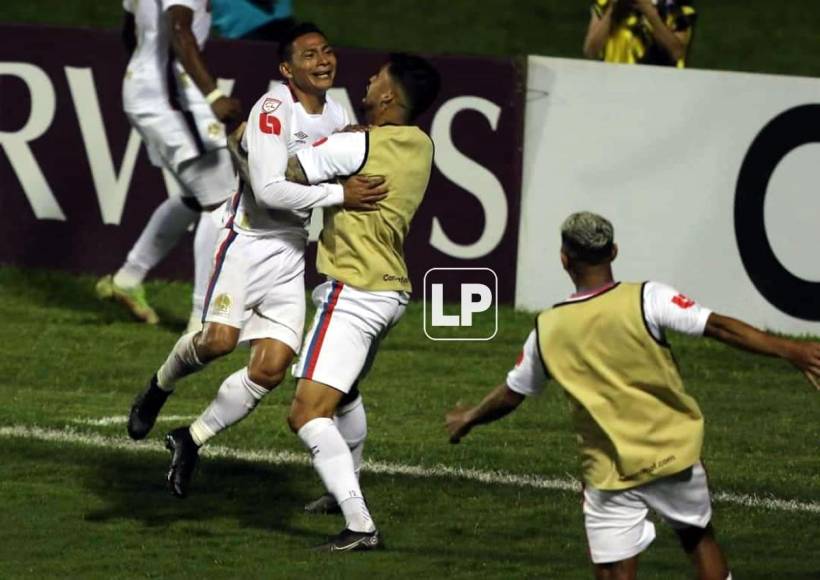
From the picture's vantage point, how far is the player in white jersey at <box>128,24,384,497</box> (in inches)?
358

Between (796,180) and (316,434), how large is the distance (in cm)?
571

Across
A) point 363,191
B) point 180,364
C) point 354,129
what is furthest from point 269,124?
point 180,364

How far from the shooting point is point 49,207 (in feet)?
46.0

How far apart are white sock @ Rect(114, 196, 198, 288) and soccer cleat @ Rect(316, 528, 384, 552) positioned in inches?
192

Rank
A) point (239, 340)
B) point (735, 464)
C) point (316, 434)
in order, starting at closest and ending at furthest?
1. point (316, 434)
2. point (239, 340)
3. point (735, 464)

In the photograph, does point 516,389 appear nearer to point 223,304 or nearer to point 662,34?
point 223,304

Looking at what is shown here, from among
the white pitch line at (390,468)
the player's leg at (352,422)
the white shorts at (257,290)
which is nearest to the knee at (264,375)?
the white shorts at (257,290)

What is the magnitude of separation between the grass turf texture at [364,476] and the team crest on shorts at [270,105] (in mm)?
1717

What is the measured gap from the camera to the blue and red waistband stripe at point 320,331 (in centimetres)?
860

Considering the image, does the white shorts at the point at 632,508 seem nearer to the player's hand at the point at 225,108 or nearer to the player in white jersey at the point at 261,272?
the player in white jersey at the point at 261,272

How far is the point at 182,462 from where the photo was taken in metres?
9.11

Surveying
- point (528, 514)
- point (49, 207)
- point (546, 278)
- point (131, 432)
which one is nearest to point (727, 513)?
point (528, 514)

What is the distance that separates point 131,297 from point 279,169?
478cm

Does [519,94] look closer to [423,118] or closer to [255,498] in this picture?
[423,118]
